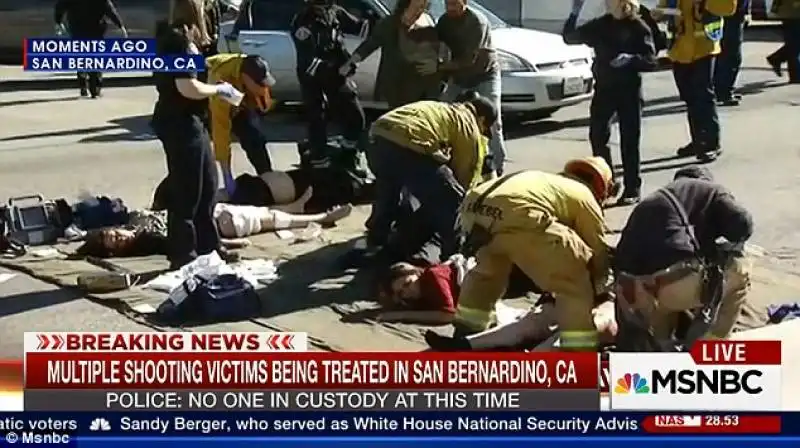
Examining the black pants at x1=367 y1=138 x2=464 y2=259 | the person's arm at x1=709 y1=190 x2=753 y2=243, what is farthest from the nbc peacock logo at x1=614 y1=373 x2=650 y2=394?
the black pants at x1=367 y1=138 x2=464 y2=259

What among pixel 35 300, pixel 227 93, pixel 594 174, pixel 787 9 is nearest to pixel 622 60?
pixel 227 93

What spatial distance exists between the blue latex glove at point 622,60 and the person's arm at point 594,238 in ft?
11.0

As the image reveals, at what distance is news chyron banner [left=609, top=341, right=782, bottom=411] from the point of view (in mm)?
4289

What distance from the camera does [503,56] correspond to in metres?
11.8

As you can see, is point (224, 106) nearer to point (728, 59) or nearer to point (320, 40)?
point (320, 40)

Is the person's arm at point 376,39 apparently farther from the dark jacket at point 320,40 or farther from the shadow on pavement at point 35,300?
the shadow on pavement at point 35,300

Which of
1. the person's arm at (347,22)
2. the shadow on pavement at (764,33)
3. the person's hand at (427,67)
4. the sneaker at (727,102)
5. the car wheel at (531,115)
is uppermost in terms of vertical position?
the person's arm at (347,22)

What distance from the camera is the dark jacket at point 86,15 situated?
709 centimetres

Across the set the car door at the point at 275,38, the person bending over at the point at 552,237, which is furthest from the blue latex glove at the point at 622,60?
the car door at the point at 275,38

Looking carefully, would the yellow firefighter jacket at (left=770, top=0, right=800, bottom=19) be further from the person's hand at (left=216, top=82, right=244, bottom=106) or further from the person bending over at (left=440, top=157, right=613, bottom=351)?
the person bending over at (left=440, top=157, right=613, bottom=351)

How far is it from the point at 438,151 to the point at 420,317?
2.87ft

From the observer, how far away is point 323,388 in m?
4.33

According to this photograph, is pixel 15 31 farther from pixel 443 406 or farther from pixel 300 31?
pixel 443 406

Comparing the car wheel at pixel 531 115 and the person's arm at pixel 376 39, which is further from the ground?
the person's arm at pixel 376 39
